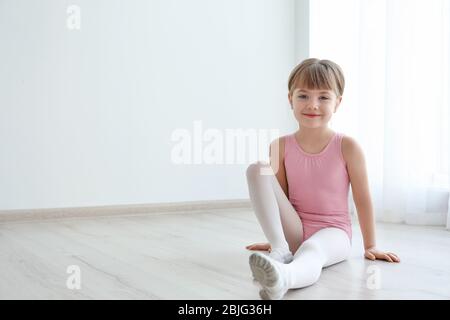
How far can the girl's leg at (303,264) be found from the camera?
1.09 metres

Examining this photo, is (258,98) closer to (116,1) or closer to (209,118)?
(209,118)

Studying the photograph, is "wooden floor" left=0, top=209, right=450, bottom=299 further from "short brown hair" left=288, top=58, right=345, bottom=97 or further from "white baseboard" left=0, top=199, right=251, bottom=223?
"short brown hair" left=288, top=58, right=345, bottom=97

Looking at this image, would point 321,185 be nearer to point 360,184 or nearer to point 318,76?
point 360,184

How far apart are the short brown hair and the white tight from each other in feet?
0.78

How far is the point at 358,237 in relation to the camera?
6.38ft

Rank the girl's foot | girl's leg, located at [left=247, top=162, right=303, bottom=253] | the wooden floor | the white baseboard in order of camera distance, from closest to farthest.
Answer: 1. the girl's foot
2. the wooden floor
3. girl's leg, located at [left=247, top=162, right=303, bottom=253]
4. the white baseboard

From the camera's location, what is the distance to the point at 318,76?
1.45m

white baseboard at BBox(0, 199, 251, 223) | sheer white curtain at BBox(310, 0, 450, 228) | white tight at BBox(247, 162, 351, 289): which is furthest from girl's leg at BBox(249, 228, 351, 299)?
white baseboard at BBox(0, 199, 251, 223)

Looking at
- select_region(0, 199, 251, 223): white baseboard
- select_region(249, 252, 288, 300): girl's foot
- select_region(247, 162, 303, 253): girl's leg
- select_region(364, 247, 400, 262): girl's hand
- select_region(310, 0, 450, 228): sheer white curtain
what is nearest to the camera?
select_region(249, 252, 288, 300): girl's foot

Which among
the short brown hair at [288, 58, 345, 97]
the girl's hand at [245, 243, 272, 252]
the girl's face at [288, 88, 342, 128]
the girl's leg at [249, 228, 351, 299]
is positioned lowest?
the girl's hand at [245, 243, 272, 252]

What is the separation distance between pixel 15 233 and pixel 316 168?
1129 millimetres

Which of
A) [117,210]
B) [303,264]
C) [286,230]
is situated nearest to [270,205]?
[286,230]

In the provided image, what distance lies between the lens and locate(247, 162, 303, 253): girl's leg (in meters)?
1.41

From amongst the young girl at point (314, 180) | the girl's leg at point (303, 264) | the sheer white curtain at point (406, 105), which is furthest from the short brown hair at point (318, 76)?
the sheer white curtain at point (406, 105)
